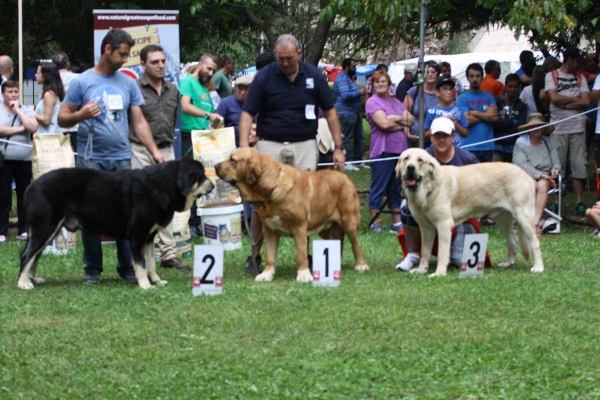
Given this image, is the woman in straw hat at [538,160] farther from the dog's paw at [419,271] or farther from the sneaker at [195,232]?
the sneaker at [195,232]

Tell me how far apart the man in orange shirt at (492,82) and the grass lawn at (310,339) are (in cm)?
755

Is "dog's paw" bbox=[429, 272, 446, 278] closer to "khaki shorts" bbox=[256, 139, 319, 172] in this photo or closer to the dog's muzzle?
the dog's muzzle

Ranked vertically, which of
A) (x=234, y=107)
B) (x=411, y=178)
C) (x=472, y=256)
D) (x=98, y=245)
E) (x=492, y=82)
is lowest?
(x=472, y=256)

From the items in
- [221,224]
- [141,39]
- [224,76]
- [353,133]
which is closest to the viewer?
[221,224]

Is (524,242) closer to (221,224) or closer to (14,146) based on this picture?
(221,224)

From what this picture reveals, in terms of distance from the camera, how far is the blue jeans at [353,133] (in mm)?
18797

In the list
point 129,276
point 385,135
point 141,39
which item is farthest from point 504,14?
point 129,276

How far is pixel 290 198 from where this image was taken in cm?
788

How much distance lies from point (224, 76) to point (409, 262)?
6134 mm

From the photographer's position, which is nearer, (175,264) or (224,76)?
(175,264)

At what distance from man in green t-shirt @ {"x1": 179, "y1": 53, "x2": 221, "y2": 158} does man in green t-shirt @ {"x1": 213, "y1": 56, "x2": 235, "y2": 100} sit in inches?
80.9

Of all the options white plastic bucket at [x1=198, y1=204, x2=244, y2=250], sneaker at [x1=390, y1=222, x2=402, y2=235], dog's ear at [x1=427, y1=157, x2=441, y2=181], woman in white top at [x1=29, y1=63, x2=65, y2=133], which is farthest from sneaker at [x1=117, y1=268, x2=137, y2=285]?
sneaker at [x1=390, y1=222, x2=402, y2=235]

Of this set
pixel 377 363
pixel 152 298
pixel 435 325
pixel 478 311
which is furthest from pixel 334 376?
pixel 152 298

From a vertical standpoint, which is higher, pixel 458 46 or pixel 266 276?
pixel 458 46
